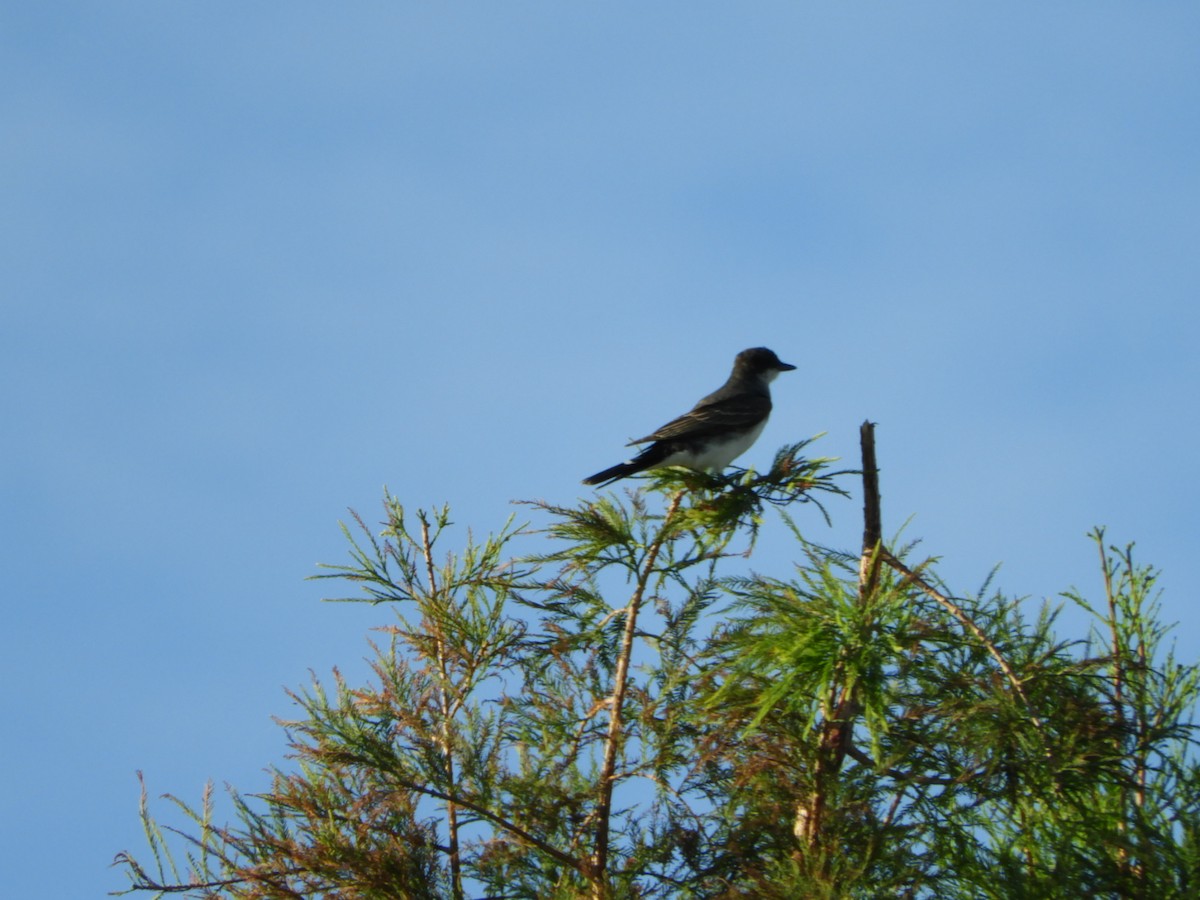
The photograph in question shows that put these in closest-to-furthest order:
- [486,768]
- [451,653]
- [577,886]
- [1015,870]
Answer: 1. [1015,870]
2. [577,886]
3. [486,768]
4. [451,653]

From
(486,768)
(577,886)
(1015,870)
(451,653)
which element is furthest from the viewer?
(451,653)

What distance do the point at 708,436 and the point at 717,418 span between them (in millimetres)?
184

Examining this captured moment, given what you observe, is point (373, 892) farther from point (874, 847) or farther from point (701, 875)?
point (874, 847)

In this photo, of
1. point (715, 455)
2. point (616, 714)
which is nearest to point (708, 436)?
point (715, 455)

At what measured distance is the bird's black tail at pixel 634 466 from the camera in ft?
25.7

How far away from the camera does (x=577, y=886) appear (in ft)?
18.5

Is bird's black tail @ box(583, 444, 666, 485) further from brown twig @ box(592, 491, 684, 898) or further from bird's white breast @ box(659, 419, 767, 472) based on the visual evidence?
brown twig @ box(592, 491, 684, 898)

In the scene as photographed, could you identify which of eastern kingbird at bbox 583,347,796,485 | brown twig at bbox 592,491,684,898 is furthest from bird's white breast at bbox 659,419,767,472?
brown twig at bbox 592,491,684,898

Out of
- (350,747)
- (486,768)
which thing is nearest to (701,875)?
(486,768)

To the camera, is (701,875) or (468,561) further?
(468,561)

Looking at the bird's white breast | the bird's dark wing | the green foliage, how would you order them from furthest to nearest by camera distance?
the bird's white breast → the bird's dark wing → the green foliage

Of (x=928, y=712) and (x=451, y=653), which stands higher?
(x=451, y=653)

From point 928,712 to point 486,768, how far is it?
6.29 feet

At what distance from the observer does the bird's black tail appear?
783 cm
